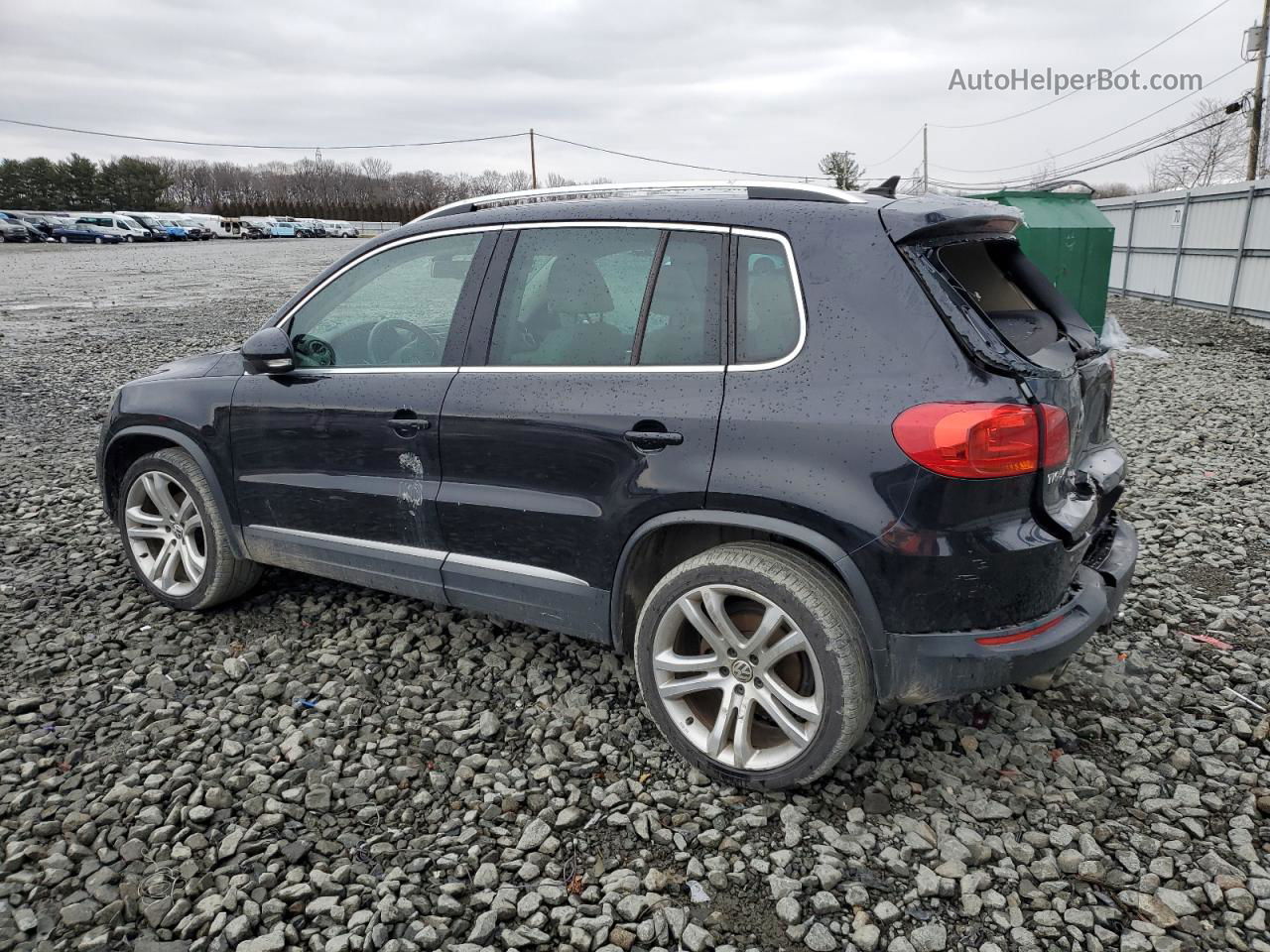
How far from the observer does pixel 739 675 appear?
2768 mm

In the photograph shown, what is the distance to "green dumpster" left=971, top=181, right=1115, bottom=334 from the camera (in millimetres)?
11625

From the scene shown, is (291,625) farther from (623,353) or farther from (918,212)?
(918,212)

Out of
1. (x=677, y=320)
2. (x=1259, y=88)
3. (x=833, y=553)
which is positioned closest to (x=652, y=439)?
(x=677, y=320)

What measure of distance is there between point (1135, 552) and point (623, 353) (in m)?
1.93

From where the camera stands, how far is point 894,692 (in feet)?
8.46

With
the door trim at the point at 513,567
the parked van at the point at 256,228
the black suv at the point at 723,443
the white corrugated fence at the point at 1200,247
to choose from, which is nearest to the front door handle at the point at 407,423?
the black suv at the point at 723,443

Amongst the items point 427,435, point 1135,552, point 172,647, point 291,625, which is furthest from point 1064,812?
point 172,647

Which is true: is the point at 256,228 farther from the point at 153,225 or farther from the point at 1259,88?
the point at 1259,88

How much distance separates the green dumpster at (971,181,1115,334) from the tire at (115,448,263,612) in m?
10.5

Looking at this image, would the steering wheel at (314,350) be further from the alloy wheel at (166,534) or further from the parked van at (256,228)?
the parked van at (256,228)

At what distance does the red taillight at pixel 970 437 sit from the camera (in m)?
2.37

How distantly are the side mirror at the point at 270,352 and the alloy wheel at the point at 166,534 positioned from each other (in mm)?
853

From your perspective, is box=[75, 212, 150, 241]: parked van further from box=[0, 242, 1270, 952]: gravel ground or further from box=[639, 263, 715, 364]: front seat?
box=[639, 263, 715, 364]: front seat

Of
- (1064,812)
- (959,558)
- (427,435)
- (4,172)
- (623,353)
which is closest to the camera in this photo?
(959,558)
